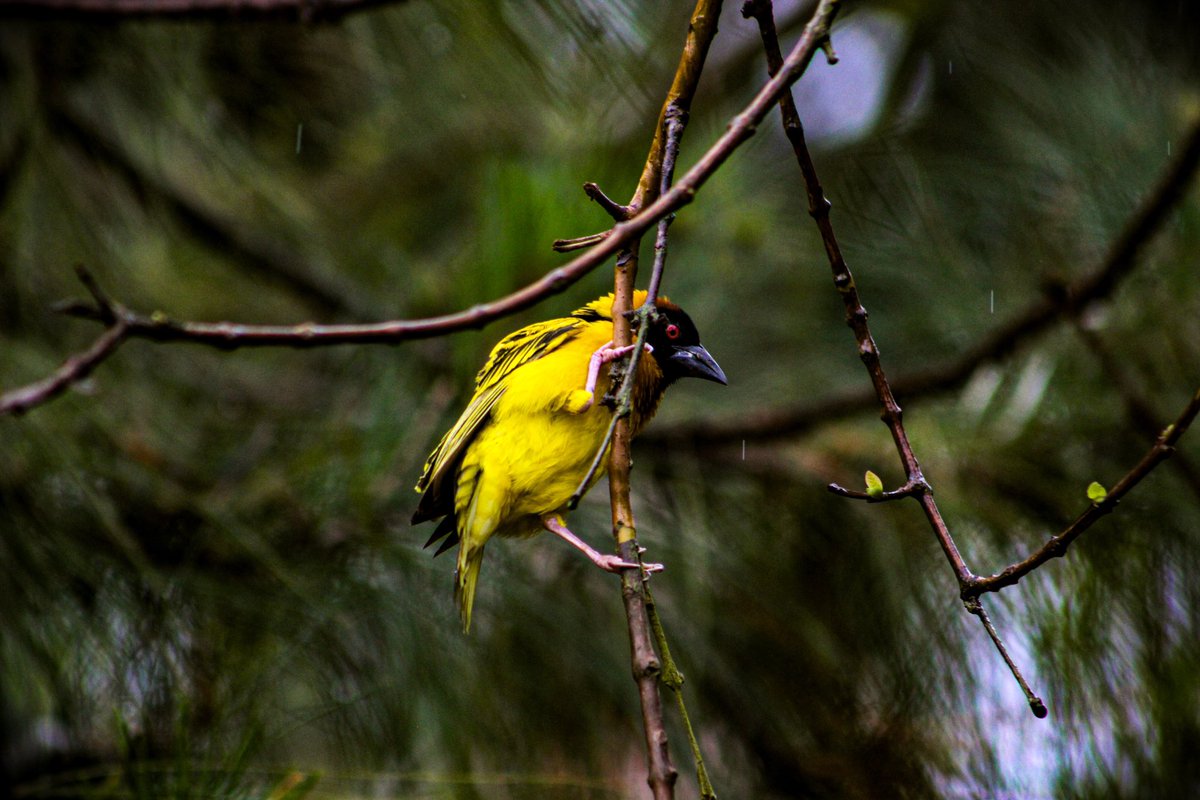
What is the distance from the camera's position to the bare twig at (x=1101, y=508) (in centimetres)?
131

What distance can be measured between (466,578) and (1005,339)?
5.47 ft

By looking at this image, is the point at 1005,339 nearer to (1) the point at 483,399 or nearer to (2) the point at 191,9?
(1) the point at 483,399

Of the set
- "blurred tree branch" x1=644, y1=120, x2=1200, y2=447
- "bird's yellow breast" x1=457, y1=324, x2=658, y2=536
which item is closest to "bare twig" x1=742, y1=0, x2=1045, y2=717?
"bird's yellow breast" x1=457, y1=324, x2=658, y2=536

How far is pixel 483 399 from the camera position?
2254mm

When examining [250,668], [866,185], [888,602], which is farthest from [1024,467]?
[250,668]

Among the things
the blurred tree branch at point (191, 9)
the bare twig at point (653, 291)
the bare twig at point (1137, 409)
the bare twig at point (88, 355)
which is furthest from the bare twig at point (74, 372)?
the bare twig at point (1137, 409)

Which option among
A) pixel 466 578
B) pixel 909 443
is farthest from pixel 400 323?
pixel 466 578

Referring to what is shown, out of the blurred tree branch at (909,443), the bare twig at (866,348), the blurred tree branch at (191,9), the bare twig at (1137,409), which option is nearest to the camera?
the blurred tree branch at (909,443)

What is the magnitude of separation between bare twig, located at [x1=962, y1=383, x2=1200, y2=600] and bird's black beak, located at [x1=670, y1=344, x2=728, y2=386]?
1.08 meters

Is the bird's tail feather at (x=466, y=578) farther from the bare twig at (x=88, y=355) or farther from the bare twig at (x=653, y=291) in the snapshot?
the bare twig at (x=88, y=355)

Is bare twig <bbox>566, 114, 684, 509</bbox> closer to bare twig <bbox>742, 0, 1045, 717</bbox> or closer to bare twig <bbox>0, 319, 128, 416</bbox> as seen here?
bare twig <bbox>742, 0, 1045, 717</bbox>

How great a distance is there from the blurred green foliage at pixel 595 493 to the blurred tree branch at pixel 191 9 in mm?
304

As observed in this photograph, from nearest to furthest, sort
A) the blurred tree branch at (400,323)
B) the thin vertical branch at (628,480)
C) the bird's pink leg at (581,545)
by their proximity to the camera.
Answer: the blurred tree branch at (400,323)
the thin vertical branch at (628,480)
the bird's pink leg at (581,545)

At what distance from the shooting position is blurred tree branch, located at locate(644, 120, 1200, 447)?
2.60 meters
